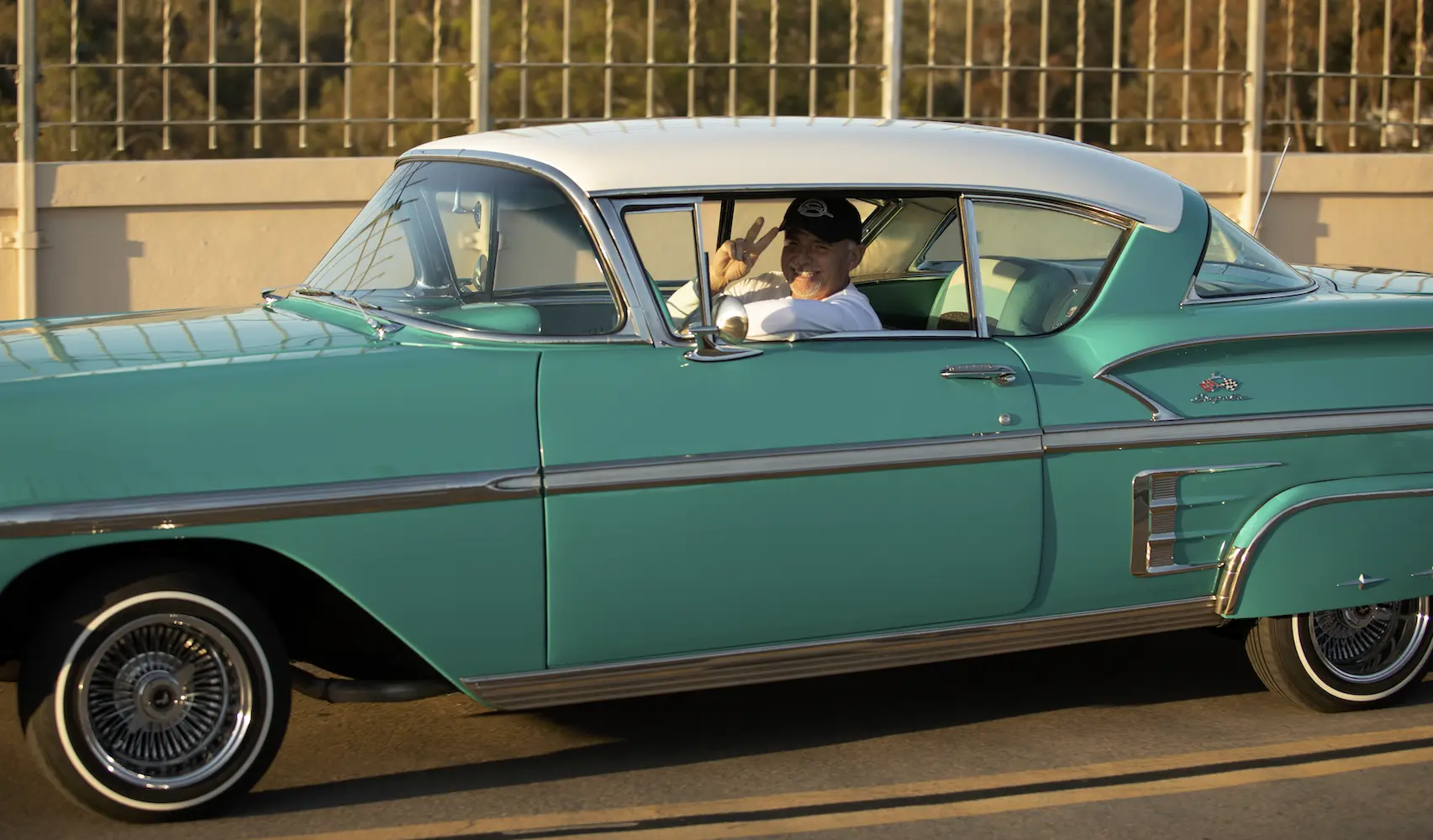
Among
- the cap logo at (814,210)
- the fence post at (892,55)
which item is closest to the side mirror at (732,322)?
the cap logo at (814,210)

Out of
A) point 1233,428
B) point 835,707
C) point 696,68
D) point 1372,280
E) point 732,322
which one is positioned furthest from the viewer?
point 696,68

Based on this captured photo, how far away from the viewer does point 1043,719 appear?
5.25m

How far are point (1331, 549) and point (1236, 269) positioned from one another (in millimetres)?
914

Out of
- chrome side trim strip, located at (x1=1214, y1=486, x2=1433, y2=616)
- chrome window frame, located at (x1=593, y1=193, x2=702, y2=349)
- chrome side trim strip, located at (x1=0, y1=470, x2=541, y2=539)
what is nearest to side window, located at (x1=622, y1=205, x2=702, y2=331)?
chrome window frame, located at (x1=593, y1=193, x2=702, y2=349)

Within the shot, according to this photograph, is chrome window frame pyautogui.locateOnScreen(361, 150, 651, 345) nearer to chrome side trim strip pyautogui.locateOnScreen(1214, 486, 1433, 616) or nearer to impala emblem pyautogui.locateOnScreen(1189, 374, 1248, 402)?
impala emblem pyautogui.locateOnScreen(1189, 374, 1248, 402)

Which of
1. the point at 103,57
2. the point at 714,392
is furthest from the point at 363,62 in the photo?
the point at 714,392

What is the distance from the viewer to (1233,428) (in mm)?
4953

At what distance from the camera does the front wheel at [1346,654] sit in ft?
17.2

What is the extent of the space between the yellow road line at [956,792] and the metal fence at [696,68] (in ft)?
23.9

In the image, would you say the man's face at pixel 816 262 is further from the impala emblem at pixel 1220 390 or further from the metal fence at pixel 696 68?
the metal fence at pixel 696 68

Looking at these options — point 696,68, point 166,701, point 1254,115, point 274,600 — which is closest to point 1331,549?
point 274,600

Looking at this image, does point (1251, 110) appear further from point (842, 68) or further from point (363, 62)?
point (363, 62)

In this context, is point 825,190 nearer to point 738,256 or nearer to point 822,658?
point 738,256

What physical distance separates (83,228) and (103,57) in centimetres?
105
